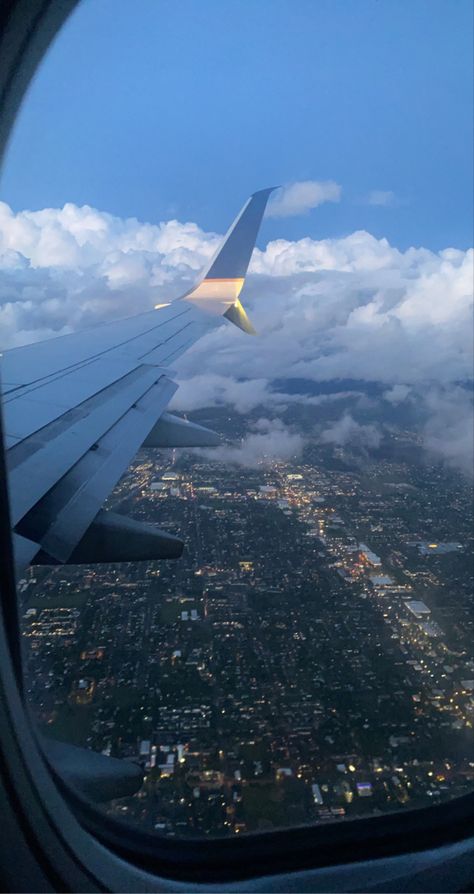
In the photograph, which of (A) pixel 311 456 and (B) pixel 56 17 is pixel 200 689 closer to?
(B) pixel 56 17

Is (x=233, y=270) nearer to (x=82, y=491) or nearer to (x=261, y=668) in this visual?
(x=261, y=668)

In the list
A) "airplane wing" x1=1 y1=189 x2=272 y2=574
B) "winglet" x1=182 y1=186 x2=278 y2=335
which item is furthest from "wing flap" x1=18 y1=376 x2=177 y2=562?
"winglet" x1=182 y1=186 x2=278 y2=335

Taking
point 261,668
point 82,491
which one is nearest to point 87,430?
point 82,491

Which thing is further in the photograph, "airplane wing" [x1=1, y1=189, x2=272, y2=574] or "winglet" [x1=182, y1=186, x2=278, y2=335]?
"winglet" [x1=182, y1=186, x2=278, y2=335]

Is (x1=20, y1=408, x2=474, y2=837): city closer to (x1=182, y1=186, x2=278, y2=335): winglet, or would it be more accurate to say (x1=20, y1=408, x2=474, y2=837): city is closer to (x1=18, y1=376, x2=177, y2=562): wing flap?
(x1=18, y1=376, x2=177, y2=562): wing flap

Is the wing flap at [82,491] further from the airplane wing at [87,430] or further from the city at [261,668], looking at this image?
the city at [261,668]

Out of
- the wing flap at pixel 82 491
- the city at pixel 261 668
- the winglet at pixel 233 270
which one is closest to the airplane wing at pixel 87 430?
the wing flap at pixel 82 491

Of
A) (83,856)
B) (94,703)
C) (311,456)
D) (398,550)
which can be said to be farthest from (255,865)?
(311,456)
